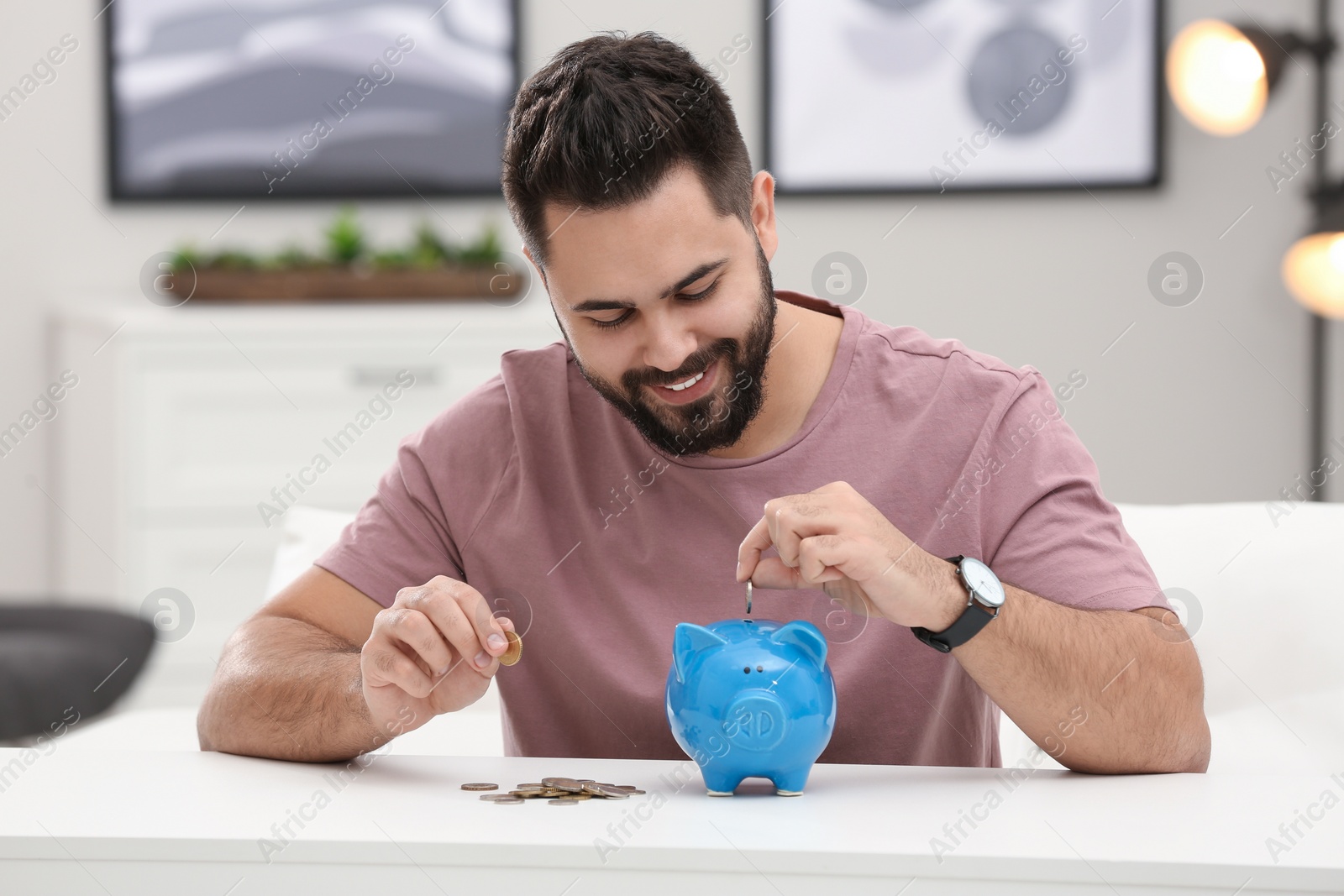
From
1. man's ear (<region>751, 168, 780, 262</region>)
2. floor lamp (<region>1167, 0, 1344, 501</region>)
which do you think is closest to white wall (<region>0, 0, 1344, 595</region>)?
floor lamp (<region>1167, 0, 1344, 501</region>)

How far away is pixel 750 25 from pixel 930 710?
209cm

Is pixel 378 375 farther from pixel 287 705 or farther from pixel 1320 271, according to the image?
pixel 1320 271

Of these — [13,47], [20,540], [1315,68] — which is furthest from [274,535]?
[1315,68]

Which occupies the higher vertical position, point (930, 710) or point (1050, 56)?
point (1050, 56)

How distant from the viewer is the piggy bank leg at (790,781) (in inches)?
38.4

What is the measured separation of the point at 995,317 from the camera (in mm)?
2938

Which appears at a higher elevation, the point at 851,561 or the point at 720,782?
the point at 851,561

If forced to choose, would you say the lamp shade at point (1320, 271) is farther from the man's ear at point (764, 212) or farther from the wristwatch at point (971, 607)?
the wristwatch at point (971, 607)

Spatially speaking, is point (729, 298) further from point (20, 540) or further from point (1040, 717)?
point (20, 540)

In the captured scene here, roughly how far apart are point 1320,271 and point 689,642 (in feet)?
6.44

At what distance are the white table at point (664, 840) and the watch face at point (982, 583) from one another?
Result: 0.15 meters

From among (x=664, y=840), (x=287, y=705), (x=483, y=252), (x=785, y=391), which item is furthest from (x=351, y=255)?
(x=664, y=840)

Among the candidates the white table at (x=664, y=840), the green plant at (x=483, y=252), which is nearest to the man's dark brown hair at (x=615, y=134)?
the white table at (x=664, y=840)

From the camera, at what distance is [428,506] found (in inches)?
54.5
